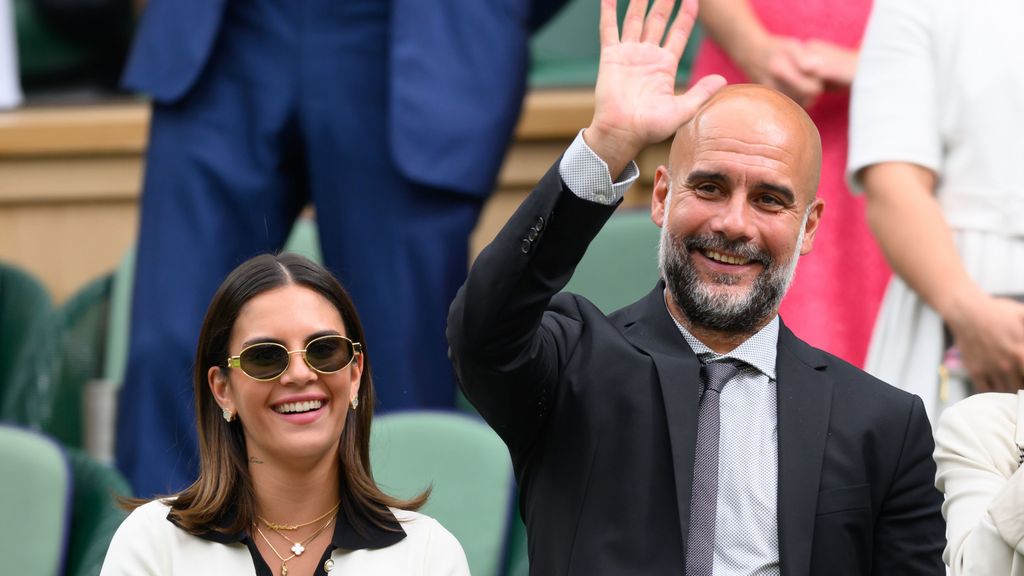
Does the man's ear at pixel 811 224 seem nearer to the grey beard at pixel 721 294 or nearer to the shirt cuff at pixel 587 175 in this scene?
the grey beard at pixel 721 294

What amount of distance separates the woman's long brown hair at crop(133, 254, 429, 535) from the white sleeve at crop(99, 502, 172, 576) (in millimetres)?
37

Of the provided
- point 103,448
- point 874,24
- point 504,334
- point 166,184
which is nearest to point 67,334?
point 103,448

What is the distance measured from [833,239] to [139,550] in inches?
61.8

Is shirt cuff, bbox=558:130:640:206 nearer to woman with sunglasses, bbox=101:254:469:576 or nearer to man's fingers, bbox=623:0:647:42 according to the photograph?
man's fingers, bbox=623:0:647:42

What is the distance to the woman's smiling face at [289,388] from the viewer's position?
268 centimetres

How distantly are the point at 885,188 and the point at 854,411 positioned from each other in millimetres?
695

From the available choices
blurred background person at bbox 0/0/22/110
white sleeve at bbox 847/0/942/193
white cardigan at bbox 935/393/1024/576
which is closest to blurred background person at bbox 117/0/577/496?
blurred background person at bbox 0/0/22/110

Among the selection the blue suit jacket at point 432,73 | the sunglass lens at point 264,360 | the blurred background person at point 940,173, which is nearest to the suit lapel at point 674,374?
the sunglass lens at point 264,360

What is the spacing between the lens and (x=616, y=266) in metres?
4.39

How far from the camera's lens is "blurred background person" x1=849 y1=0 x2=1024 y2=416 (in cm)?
319

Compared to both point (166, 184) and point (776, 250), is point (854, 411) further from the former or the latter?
point (166, 184)

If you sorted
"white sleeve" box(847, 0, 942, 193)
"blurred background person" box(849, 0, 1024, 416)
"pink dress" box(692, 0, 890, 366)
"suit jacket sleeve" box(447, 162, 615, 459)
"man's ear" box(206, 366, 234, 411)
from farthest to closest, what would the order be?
"pink dress" box(692, 0, 890, 366), "white sleeve" box(847, 0, 942, 193), "blurred background person" box(849, 0, 1024, 416), "man's ear" box(206, 366, 234, 411), "suit jacket sleeve" box(447, 162, 615, 459)

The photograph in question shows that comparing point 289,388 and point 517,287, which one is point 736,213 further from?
point 289,388

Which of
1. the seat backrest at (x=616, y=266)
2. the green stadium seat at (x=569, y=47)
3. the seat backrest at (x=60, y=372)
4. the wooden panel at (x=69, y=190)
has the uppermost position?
the green stadium seat at (x=569, y=47)
